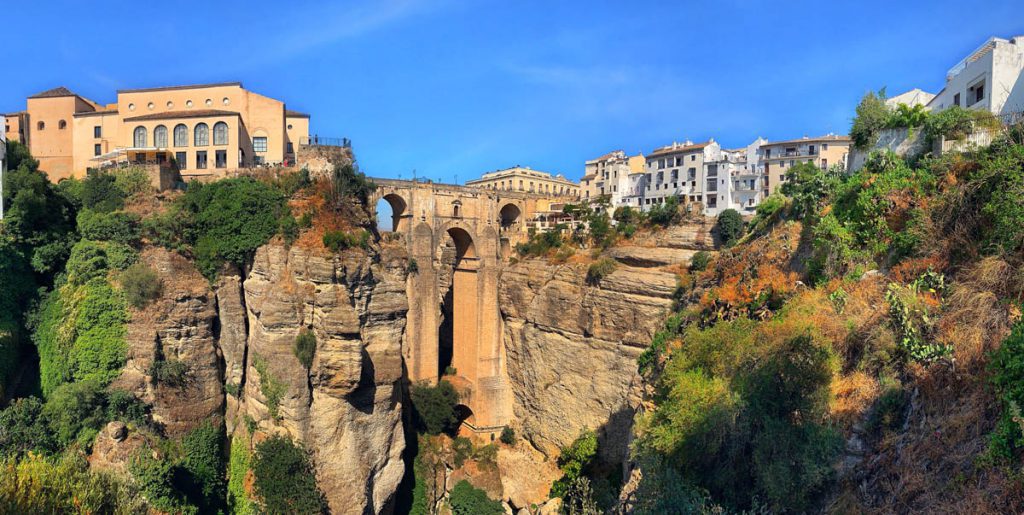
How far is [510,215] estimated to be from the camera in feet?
126

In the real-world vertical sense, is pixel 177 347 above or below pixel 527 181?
below

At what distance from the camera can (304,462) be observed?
19.5 meters

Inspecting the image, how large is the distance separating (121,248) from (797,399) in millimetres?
21741

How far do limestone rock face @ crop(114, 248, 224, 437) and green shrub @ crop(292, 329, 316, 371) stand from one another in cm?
355

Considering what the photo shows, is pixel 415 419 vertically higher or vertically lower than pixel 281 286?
lower

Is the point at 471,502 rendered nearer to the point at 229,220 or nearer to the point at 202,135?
the point at 229,220

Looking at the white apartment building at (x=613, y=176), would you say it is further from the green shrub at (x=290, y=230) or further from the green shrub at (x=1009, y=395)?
the green shrub at (x=1009, y=395)

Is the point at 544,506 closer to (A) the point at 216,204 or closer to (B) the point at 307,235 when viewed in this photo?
(B) the point at 307,235

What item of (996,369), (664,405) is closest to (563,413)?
(664,405)

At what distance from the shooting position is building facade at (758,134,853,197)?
1602 inches

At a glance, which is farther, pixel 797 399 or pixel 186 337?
pixel 186 337

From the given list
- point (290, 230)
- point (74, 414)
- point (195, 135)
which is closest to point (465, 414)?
point (290, 230)

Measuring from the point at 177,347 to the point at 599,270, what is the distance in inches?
763

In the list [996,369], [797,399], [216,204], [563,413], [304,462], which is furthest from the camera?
[563,413]
